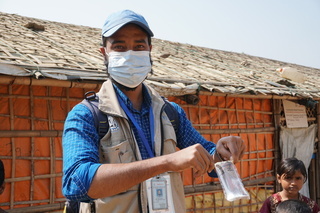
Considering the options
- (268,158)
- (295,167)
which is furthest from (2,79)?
(268,158)

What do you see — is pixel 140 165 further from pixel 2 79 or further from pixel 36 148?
pixel 36 148

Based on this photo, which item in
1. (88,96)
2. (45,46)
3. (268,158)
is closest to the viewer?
(88,96)

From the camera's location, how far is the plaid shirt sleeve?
140cm

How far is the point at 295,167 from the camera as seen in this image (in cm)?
425

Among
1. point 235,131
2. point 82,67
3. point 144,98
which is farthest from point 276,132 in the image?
point 144,98

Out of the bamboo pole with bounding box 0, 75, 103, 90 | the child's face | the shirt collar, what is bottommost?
the child's face

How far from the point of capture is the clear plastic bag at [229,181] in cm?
153

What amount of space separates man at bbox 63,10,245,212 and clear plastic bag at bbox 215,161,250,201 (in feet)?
0.23

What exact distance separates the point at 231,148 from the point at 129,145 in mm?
440

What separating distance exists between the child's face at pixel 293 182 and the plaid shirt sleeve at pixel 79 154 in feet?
10.2

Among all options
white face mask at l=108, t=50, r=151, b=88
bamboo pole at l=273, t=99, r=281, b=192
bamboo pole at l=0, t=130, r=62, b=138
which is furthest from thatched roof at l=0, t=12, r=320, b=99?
white face mask at l=108, t=50, r=151, b=88

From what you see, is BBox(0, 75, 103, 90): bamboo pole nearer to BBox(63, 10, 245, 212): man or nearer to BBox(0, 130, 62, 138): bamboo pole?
BBox(0, 130, 62, 138): bamboo pole

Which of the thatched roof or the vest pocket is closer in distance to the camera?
the vest pocket

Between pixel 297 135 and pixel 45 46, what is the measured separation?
480cm
